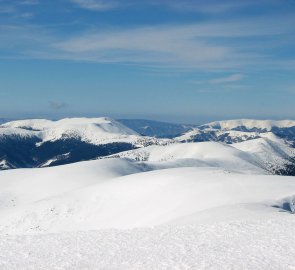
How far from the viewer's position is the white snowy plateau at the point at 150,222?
64.1 ft

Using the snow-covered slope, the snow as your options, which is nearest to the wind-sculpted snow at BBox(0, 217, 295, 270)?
the snow

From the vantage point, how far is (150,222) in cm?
5147

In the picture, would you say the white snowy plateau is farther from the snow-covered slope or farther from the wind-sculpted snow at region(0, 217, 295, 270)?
the snow-covered slope

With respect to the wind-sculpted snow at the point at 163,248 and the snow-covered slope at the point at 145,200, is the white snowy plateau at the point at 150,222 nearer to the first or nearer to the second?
the wind-sculpted snow at the point at 163,248

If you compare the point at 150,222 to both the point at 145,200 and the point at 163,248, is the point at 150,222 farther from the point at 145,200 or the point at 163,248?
the point at 163,248

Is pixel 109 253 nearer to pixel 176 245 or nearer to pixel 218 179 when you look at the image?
pixel 176 245

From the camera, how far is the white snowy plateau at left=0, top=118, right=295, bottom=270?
769 inches

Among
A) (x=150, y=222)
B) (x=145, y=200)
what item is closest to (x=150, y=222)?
(x=150, y=222)

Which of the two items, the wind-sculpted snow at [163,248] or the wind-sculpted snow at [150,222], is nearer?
the wind-sculpted snow at [163,248]

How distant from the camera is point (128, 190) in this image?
74.9 metres

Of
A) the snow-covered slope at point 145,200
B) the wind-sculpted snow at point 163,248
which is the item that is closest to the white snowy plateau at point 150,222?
the wind-sculpted snow at point 163,248

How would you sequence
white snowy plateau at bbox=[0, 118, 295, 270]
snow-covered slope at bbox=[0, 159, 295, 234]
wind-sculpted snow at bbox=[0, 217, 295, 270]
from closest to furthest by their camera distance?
1. wind-sculpted snow at bbox=[0, 217, 295, 270]
2. white snowy plateau at bbox=[0, 118, 295, 270]
3. snow-covered slope at bbox=[0, 159, 295, 234]

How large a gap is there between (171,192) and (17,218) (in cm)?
2528

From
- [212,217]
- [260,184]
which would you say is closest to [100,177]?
[260,184]
